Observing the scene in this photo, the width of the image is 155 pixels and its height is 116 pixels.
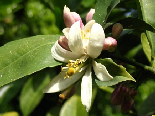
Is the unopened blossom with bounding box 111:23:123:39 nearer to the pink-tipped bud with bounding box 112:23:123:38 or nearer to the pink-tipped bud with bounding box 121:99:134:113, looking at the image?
the pink-tipped bud with bounding box 112:23:123:38

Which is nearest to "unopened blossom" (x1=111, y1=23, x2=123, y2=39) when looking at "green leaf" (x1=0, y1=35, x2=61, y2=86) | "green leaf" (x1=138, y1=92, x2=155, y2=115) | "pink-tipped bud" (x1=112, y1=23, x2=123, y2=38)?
"pink-tipped bud" (x1=112, y1=23, x2=123, y2=38)

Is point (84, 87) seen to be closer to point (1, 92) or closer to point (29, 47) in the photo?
point (29, 47)

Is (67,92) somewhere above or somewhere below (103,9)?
below

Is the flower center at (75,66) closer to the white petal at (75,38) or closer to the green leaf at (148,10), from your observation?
the white petal at (75,38)

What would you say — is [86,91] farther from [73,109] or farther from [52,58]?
[73,109]

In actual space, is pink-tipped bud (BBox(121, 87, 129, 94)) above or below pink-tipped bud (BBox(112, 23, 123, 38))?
below

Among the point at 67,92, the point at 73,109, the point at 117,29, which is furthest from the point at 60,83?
the point at 73,109

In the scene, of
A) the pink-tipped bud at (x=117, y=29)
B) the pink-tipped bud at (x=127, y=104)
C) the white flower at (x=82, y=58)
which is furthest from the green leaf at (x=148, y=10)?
the pink-tipped bud at (x=127, y=104)
